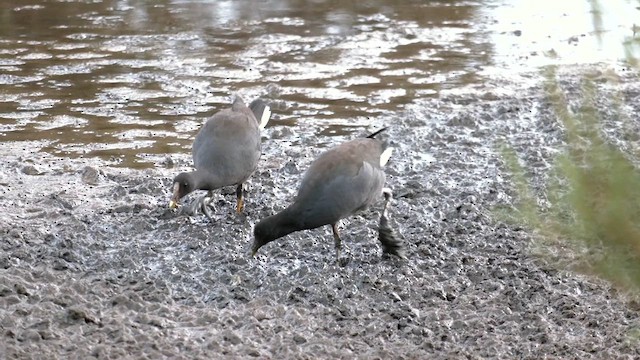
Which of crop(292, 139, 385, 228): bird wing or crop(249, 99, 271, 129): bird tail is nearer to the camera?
crop(292, 139, 385, 228): bird wing

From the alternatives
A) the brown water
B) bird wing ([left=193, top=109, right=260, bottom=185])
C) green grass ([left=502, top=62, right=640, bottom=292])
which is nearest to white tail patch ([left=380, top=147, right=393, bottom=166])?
bird wing ([left=193, top=109, right=260, bottom=185])

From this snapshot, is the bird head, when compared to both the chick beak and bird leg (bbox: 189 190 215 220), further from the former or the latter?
bird leg (bbox: 189 190 215 220)

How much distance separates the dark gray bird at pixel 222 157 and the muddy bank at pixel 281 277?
291 mm

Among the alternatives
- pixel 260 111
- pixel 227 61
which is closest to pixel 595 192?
pixel 260 111

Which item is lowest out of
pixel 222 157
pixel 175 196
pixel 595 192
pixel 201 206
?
pixel 201 206

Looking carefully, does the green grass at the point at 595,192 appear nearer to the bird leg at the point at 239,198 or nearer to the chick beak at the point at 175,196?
the chick beak at the point at 175,196

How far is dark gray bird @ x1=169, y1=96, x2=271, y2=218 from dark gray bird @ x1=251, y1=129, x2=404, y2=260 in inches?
27.8

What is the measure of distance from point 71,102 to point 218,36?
254cm

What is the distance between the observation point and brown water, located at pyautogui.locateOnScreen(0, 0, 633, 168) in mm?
8617

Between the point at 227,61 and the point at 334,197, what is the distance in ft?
15.3

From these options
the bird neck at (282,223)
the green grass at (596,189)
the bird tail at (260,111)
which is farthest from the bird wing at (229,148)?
the green grass at (596,189)

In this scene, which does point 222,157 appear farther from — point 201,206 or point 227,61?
point 227,61

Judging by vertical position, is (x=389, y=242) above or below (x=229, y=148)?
below

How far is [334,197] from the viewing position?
5.97m
